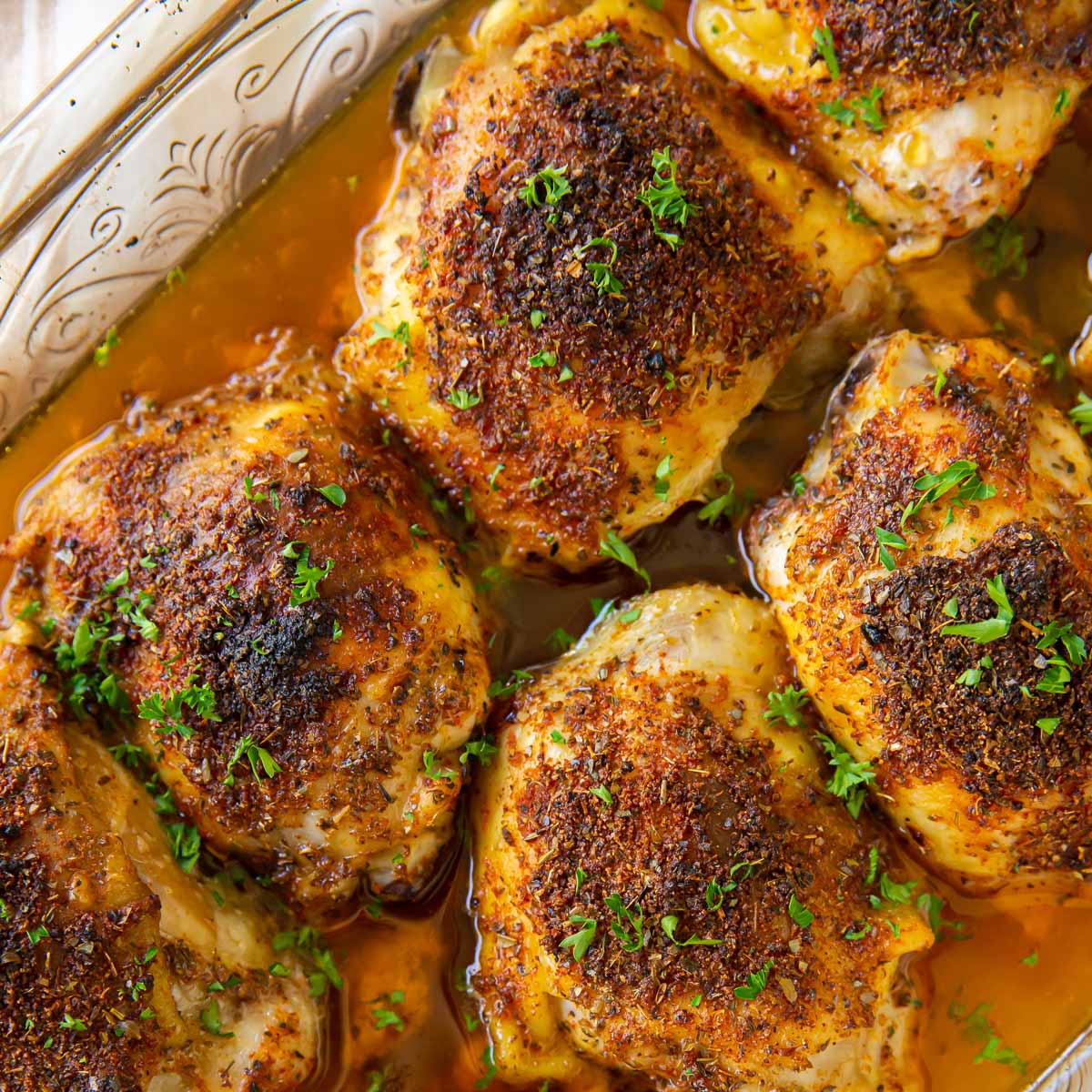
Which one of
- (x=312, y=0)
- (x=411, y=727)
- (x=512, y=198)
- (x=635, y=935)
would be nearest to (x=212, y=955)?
(x=411, y=727)

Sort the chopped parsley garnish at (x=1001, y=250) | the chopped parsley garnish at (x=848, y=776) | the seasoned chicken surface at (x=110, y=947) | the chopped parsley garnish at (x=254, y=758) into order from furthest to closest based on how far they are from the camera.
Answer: the chopped parsley garnish at (x=1001, y=250) → the chopped parsley garnish at (x=848, y=776) → the chopped parsley garnish at (x=254, y=758) → the seasoned chicken surface at (x=110, y=947)

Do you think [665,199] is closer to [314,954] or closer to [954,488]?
[954,488]

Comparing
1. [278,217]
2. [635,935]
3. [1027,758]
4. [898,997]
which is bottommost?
[898,997]

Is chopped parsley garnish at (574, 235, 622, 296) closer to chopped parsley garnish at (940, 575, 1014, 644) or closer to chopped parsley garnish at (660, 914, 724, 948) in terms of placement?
chopped parsley garnish at (940, 575, 1014, 644)

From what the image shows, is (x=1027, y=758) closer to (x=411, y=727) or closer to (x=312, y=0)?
(x=411, y=727)

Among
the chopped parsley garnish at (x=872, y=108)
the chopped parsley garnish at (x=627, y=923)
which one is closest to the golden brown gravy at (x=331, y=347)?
the chopped parsley garnish at (x=872, y=108)

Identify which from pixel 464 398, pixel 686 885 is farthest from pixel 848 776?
pixel 464 398

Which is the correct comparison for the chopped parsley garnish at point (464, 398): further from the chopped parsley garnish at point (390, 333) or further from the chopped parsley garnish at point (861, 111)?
the chopped parsley garnish at point (861, 111)
